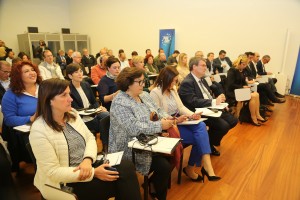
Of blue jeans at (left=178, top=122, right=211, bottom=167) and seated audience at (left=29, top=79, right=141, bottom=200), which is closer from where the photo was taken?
seated audience at (left=29, top=79, right=141, bottom=200)

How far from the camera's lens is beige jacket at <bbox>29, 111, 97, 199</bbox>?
137 cm

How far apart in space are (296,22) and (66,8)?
10.7 metres

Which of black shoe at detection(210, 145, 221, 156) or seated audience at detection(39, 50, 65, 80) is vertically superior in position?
seated audience at detection(39, 50, 65, 80)

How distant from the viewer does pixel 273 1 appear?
6.74 meters

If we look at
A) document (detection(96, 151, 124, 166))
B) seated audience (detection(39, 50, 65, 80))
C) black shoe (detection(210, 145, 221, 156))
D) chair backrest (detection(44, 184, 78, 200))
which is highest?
seated audience (detection(39, 50, 65, 80))

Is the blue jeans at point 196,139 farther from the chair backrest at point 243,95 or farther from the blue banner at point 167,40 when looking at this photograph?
the blue banner at point 167,40

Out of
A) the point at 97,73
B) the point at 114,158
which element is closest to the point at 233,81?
the point at 97,73

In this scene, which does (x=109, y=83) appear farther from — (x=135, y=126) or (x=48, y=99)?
(x=48, y=99)

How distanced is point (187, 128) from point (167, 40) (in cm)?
707

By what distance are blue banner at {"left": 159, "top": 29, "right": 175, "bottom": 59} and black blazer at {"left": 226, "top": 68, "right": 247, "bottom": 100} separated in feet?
15.9

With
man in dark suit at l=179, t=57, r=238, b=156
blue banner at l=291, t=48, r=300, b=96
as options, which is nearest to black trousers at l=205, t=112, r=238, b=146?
man in dark suit at l=179, t=57, r=238, b=156

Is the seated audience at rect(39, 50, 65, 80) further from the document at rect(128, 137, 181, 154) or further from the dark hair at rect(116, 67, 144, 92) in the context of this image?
the document at rect(128, 137, 181, 154)

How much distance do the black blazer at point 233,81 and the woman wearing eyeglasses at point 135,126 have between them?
266cm

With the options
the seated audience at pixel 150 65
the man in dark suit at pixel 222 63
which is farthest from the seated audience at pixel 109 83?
the man in dark suit at pixel 222 63
